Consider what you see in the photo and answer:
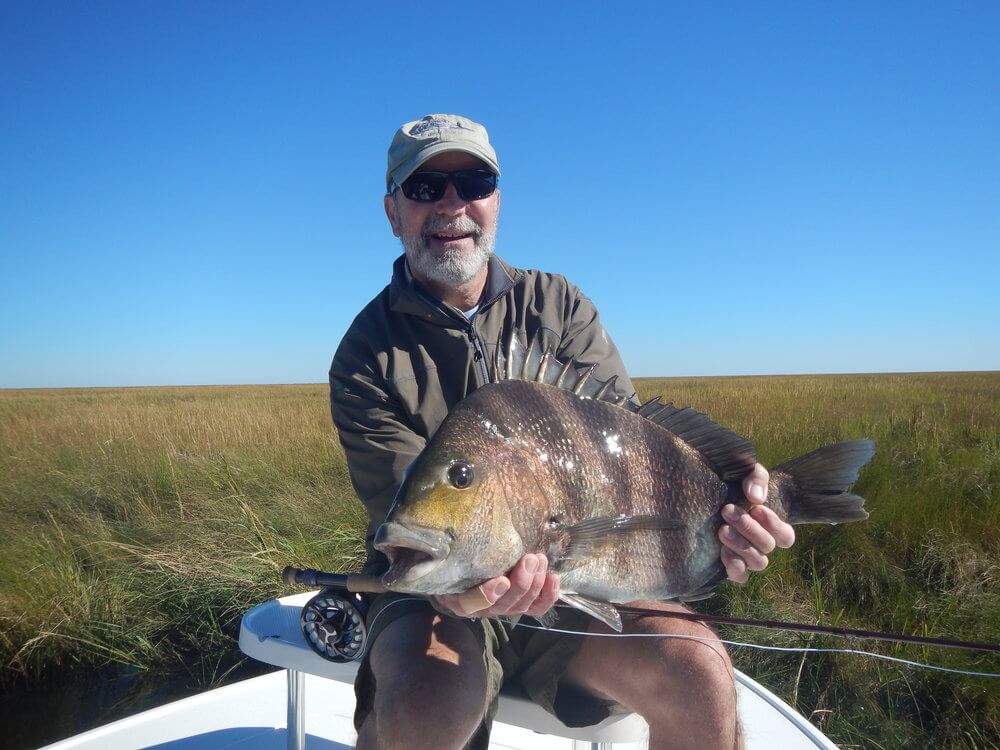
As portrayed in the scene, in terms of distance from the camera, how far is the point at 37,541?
570 centimetres

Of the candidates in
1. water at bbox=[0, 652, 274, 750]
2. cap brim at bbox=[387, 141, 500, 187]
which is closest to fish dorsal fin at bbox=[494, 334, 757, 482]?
cap brim at bbox=[387, 141, 500, 187]

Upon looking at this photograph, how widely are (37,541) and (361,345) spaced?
4.64 m

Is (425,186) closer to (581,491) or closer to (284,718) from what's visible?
(581,491)

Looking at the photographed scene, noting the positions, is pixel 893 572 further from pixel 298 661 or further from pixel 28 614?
pixel 28 614

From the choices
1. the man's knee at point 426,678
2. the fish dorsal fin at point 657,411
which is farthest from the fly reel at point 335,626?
the fish dorsal fin at point 657,411

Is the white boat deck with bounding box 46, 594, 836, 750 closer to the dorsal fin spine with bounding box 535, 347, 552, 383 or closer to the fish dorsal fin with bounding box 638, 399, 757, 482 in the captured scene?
the fish dorsal fin with bounding box 638, 399, 757, 482

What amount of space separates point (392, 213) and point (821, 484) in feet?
7.72

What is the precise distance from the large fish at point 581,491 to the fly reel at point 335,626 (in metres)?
0.90

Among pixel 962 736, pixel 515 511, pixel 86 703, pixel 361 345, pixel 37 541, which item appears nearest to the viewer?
pixel 515 511

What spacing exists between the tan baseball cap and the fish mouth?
6.00 ft

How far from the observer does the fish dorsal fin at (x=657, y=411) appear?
228 cm

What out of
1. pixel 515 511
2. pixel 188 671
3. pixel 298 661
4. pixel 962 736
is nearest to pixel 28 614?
pixel 188 671

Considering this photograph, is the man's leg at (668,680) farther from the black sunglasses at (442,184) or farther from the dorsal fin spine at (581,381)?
the black sunglasses at (442,184)

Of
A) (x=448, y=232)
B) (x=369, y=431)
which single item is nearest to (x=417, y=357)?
(x=369, y=431)
